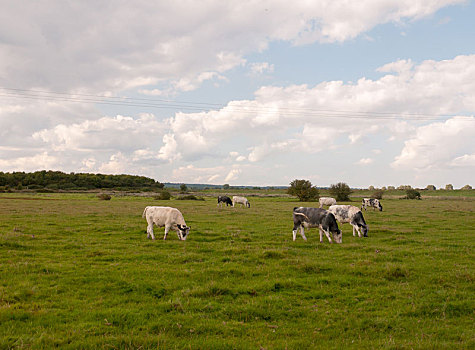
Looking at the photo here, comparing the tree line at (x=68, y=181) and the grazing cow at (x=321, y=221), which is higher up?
→ the tree line at (x=68, y=181)

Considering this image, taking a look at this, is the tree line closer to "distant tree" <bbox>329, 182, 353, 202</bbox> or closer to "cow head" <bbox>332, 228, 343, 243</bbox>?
"distant tree" <bbox>329, 182, 353, 202</bbox>

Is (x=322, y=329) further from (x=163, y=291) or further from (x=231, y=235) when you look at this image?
(x=231, y=235)

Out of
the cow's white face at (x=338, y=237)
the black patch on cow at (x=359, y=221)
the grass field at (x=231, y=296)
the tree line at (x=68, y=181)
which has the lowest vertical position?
the grass field at (x=231, y=296)

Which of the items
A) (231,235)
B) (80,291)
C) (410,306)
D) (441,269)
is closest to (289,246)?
(231,235)

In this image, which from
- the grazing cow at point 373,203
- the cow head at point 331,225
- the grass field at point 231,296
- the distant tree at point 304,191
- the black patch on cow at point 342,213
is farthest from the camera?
the distant tree at point 304,191

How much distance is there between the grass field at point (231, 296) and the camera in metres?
6.55

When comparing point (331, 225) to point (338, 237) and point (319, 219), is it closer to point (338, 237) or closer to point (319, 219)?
point (319, 219)

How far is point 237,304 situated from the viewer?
27.5 ft

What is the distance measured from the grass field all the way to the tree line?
103 m

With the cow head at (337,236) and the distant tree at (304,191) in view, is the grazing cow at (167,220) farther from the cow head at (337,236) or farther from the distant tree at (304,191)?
the distant tree at (304,191)

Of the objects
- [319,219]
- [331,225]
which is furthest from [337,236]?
[319,219]

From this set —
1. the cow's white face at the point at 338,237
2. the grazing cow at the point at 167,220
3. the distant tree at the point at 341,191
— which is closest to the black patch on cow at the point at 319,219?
the cow's white face at the point at 338,237

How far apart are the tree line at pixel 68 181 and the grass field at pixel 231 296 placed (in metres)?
103

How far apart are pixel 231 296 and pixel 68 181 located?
398 feet
